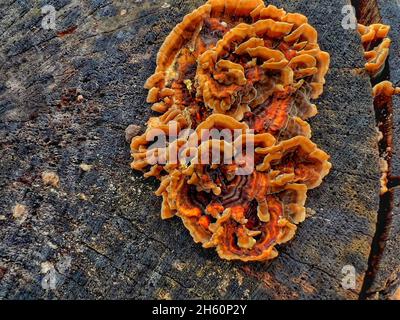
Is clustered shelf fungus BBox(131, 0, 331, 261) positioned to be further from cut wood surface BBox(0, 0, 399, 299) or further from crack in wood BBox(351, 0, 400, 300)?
crack in wood BBox(351, 0, 400, 300)

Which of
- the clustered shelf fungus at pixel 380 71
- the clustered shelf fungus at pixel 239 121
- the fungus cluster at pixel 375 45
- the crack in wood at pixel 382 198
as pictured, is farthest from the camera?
the fungus cluster at pixel 375 45

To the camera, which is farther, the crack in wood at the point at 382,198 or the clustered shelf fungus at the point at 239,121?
the crack in wood at the point at 382,198

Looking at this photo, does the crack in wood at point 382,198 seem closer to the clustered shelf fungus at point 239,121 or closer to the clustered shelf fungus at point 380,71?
the clustered shelf fungus at point 380,71

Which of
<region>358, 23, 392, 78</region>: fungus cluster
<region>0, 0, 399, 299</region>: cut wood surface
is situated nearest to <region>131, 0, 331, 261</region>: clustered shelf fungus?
<region>0, 0, 399, 299</region>: cut wood surface

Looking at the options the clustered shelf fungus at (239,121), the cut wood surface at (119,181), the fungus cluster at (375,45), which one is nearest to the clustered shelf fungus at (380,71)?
the fungus cluster at (375,45)
